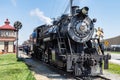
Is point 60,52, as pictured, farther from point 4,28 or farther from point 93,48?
point 4,28

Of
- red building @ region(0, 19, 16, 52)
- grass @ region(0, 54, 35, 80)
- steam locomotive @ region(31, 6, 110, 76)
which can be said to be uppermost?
red building @ region(0, 19, 16, 52)

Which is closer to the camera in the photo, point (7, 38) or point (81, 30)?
point (81, 30)

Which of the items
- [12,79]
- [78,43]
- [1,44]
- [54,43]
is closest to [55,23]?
[54,43]

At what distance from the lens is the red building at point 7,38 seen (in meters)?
58.2

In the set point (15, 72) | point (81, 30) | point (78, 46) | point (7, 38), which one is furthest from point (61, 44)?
point (7, 38)

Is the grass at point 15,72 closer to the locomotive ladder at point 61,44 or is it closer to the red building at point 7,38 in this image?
the locomotive ladder at point 61,44

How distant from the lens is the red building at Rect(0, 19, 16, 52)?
2290 inches

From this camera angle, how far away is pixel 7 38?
59.3 metres

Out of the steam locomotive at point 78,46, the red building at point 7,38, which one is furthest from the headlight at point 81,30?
the red building at point 7,38

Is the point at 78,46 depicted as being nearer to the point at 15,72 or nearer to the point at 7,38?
the point at 15,72

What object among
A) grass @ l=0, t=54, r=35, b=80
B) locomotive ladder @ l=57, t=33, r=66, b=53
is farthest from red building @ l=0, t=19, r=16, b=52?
locomotive ladder @ l=57, t=33, r=66, b=53

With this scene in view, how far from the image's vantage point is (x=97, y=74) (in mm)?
16469

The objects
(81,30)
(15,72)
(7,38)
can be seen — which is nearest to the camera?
(81,30)

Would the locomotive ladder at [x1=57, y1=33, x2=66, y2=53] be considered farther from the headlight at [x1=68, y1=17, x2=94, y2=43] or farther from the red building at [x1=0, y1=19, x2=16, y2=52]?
the red building at [x1=0, y1=19, x2=16, y2=52]
